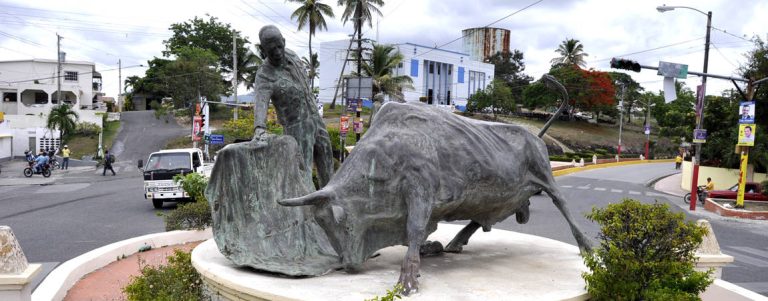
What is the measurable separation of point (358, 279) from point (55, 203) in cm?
1519

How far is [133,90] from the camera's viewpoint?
6075cm

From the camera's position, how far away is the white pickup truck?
Answer: 50.3 ft

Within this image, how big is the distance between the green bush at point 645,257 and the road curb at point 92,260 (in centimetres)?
621

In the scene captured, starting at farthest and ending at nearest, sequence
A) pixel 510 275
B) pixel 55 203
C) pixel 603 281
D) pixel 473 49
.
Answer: pixel 473 49
pixel 55 203
pixel 510 275
pixel 603 281

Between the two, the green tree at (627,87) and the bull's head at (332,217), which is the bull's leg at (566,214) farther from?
the green tree at (627,87)

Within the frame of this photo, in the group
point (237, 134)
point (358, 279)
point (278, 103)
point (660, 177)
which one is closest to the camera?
point (358, 279)

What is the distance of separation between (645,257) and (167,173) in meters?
13.4

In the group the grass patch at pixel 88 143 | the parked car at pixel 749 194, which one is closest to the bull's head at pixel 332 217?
the parked car at pixel 749 194

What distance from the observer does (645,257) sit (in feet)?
17.2

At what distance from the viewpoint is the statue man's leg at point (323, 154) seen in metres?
6.77

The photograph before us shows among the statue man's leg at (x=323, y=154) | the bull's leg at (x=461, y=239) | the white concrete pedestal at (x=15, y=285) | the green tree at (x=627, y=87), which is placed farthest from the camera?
the green tree at (x=627, y=87)

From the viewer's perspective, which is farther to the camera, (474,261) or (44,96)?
(44,96)

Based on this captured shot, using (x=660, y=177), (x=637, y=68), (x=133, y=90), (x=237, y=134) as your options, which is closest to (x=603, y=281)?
(x=637, y=68)

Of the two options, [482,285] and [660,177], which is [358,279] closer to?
[482,285]
